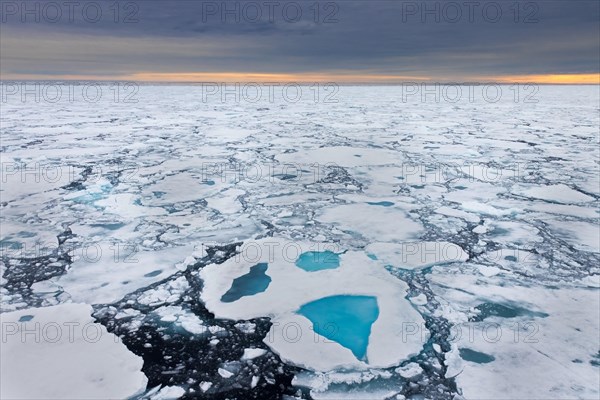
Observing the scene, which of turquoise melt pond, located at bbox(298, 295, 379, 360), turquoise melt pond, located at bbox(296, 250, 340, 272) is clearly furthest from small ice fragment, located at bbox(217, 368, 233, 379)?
turquoise melt pond, located at bbox(296, 250, 340, 272)

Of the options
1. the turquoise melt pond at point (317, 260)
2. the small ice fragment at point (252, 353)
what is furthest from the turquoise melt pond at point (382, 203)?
the small ice fragment at point (252, 353)

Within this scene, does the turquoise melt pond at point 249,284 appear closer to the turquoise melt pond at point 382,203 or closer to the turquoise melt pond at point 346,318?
the turquoise melt pond at point 346,318

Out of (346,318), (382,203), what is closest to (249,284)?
(346,318)

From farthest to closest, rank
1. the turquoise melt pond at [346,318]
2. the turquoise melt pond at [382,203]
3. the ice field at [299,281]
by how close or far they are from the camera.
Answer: the turquoise melt pond at [382,203] → the turquoise melt pond at [346,318] → the ice field at [299,281]

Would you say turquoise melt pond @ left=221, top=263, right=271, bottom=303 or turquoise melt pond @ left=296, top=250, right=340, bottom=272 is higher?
turquoise melt pond @ left=296, top=250, right=340, bottom=272

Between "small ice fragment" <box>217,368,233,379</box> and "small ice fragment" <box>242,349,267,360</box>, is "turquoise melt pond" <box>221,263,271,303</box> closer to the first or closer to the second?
"small ice fragment" <box>242,349,267,360</box>

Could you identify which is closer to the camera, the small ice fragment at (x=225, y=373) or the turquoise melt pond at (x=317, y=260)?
the small ice fragment at (x=225, y=373)
